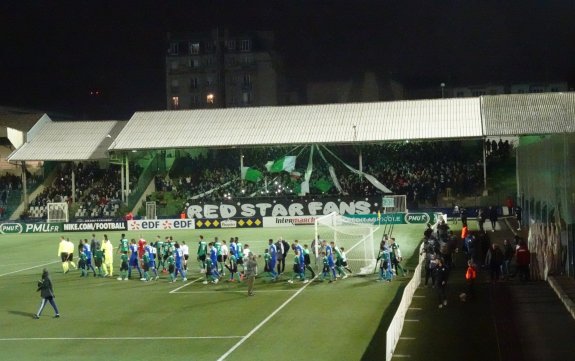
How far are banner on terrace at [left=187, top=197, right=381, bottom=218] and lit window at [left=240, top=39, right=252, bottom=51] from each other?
49308mm

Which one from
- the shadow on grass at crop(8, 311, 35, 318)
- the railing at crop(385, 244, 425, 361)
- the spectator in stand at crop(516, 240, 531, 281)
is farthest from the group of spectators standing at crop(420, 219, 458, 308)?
the shadow on grass at crop(8, 311, 35, 318)

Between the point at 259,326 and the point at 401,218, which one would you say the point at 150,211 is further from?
Result: the point at 259,326

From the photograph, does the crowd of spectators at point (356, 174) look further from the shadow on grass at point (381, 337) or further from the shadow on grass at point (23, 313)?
the shadow on grass at point (23, 313)

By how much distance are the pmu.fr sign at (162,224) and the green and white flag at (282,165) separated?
8.07 metres

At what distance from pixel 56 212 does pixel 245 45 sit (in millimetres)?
49409

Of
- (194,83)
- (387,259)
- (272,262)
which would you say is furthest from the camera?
(194,83)

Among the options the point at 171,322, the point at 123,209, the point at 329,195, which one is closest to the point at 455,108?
the point at 329,195

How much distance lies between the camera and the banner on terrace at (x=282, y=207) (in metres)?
53.3

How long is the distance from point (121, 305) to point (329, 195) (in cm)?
3133

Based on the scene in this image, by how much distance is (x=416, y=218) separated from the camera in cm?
5088

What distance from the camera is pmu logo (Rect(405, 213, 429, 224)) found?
50594mm

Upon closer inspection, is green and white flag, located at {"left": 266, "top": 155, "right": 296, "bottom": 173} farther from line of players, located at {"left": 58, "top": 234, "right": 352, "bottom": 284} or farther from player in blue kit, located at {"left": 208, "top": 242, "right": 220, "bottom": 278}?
player in blue kit, located at {"left": 208, "top": 242, "right": 220, "bottom": 278}

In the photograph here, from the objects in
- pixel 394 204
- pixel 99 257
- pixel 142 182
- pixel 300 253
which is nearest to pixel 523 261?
pixel 300 253

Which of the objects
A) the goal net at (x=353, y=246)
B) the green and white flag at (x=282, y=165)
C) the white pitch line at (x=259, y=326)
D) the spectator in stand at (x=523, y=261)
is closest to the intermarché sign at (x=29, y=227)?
the green and white flag at (x=282, y=165)
